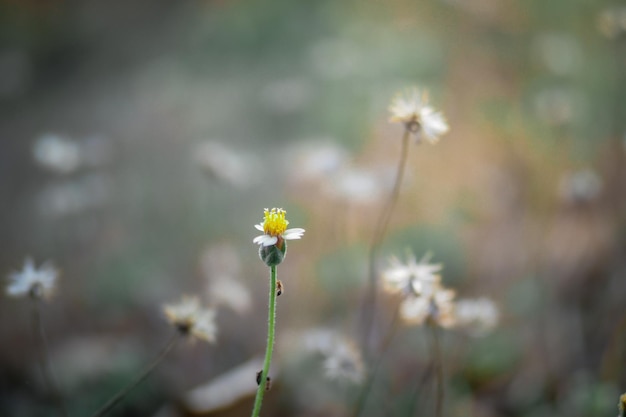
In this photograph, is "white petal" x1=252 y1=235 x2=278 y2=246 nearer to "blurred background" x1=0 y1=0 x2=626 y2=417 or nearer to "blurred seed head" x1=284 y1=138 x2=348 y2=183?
"blurred background" x1=0 y1=0 x2=626 y2=417

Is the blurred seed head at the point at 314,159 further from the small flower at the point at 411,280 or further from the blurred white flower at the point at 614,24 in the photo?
the blurred white flower at the point at 614,24

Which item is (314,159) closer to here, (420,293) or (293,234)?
(420,293)

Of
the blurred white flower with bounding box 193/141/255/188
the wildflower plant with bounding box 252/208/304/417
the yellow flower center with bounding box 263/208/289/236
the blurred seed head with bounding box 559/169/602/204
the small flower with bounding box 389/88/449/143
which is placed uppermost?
the blurred white flower with bounding box 193/141/255/188

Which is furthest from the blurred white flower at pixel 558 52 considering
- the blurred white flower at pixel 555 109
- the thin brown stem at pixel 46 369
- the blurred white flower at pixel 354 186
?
the thin brown stem at pixel 46 369

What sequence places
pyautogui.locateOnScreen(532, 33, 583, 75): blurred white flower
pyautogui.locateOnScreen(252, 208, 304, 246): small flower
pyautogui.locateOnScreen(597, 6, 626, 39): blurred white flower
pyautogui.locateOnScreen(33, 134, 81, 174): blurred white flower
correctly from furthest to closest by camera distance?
1. pyautogui.locateOnScreen(532, 33, 583, 75): blurred white flower
2. pyautogui.locateOnScreen(33, 134, 81, 174): blurred white flower
3. pyautogui.locateOnScreen(597, 6, 626, 39): blurred white flower
4. pyautogui.locateOnScreen(252, 208, 304, 246): small flower

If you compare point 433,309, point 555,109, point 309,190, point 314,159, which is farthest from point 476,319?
point 309,190

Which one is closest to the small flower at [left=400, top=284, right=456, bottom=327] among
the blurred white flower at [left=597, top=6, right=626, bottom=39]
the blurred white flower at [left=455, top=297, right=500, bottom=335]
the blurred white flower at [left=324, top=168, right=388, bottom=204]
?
the blurred white flower at [left=455, top=297, right=500, bottom=335]
